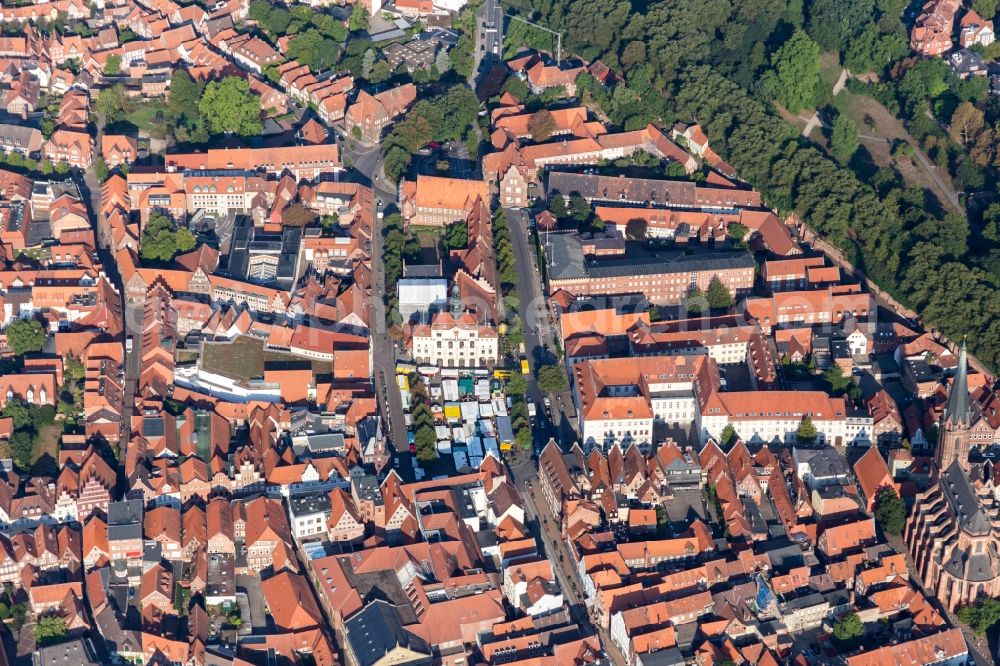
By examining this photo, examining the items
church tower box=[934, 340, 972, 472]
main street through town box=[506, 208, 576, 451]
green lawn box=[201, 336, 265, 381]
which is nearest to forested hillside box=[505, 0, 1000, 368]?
church tower box=[934, 340, 972, 472]

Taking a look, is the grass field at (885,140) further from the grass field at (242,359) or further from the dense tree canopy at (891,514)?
the grass field at (242,359)

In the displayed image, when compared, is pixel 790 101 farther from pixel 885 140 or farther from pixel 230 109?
pixel 230 109

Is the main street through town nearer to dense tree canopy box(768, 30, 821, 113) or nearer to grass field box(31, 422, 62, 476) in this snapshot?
dense tree canopy box(768, 30, 821, 113)

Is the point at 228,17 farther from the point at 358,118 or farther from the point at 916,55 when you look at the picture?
the point at 916,55

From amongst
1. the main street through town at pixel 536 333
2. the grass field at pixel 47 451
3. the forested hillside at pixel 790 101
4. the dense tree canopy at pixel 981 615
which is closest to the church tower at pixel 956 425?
the dense tree canopy at pixel 981 615

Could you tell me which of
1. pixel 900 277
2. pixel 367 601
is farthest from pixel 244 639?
pixel 900 277

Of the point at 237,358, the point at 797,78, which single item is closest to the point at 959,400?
the point at 797,78
